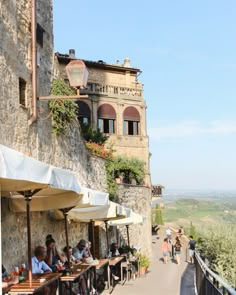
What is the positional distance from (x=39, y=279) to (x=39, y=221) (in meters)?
3.63

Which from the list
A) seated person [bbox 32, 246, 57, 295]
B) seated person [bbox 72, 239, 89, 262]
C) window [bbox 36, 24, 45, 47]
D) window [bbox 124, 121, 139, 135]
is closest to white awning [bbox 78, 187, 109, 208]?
seated person [bbox 32, 246, 57, 295]

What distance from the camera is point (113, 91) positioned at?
4047 cm

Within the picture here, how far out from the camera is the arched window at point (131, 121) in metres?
40.8

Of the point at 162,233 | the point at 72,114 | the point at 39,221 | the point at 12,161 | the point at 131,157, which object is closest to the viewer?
the point at 12,161

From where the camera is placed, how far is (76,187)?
8.30 m

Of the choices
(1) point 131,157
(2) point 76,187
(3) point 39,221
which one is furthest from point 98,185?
(1) point 131,157

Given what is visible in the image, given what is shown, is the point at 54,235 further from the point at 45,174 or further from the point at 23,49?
the point at 45,174

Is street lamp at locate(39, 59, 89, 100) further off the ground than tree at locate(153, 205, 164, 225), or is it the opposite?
street lamp at locate(39, 59, 89, 100)

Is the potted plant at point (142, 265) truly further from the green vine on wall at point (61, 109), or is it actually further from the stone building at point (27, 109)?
the green vine on wall at point (61, 109)

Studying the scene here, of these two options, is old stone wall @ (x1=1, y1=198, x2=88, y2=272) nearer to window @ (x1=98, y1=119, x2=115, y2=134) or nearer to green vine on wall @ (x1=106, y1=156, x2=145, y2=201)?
green vine on wall @ (x1=106, y1=156, x2=145, y2=201)

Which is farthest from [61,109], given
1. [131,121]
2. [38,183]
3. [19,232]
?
[131,121]

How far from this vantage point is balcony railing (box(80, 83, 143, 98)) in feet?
129

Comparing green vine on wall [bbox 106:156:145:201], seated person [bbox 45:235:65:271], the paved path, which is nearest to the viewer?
seated person [bbox 45:235:65:271]

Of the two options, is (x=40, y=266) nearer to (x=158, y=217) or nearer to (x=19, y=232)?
(x=19, y=232)
